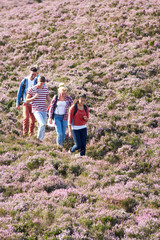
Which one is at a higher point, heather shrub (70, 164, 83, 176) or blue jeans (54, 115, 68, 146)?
blue jeans (54, 115, 68, 146)

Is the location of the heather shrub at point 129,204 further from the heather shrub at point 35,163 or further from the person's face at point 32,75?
the person's face at point 32,75

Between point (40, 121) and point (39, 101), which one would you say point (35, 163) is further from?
point (39, 101)

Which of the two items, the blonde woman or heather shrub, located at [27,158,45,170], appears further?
the blonde woman

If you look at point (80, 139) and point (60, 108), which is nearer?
A: point (80, 139)

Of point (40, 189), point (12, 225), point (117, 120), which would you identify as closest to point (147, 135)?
point (117, 120)

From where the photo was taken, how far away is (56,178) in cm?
798

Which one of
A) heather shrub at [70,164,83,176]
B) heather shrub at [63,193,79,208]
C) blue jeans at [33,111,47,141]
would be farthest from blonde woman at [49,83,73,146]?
heather shrub at [63,193,79,208]

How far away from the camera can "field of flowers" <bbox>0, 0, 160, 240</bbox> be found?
6164 millimetres

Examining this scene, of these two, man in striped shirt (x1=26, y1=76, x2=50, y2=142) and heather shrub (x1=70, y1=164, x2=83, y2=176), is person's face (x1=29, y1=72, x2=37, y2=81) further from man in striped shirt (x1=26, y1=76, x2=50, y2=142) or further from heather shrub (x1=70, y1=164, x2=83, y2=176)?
heather shrub (x1=70, y1=164, x2=83, y2=176)

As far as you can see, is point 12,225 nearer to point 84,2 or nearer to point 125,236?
point 125,236

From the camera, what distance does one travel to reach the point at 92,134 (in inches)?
494

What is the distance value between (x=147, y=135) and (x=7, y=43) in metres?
20.3

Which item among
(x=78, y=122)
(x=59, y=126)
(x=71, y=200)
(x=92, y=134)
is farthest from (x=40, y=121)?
(x=71, y=200)

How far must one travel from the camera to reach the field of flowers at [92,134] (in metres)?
6.16
